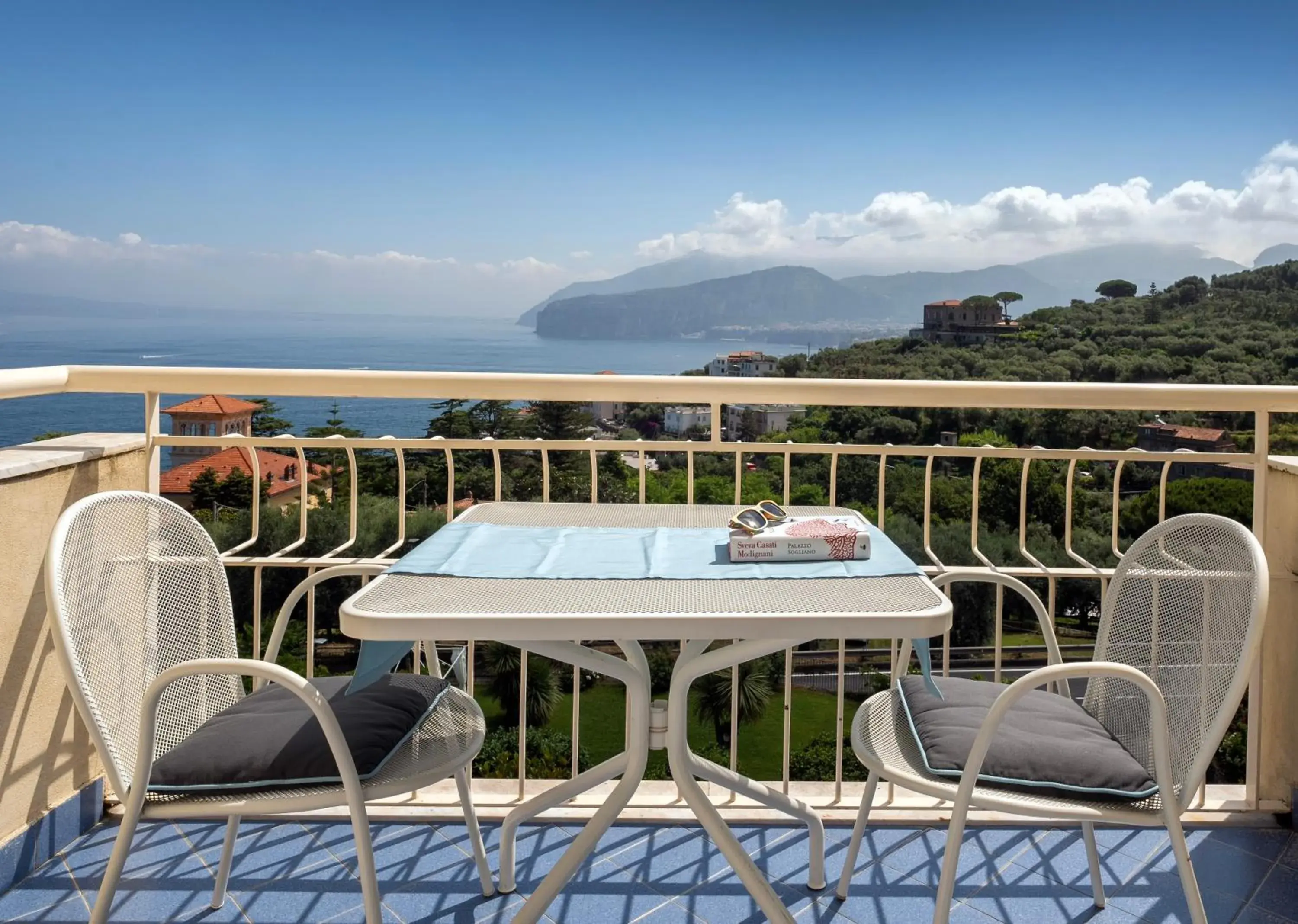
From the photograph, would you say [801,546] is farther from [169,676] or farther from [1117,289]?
[1117,289]

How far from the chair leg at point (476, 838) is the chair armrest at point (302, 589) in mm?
455

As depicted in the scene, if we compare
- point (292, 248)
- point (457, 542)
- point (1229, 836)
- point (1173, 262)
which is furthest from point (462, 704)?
point (292, 248)

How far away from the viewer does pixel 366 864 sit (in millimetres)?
1612

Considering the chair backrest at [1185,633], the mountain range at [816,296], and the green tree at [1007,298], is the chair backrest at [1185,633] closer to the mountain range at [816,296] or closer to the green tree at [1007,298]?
the mountain range at [816,296]

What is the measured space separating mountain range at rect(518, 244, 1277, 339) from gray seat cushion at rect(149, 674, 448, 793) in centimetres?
2398

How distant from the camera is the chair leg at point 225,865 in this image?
6.88 feet

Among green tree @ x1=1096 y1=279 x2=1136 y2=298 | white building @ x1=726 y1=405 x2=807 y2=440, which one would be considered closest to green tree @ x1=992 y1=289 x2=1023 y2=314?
green tree @ x1=1096 y1=279 x2=1136 y2=298

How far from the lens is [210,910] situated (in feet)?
6.97

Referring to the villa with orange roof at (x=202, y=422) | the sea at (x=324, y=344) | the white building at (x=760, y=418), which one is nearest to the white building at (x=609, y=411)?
the white building at (x=760, y=418)

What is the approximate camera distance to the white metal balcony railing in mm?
2453

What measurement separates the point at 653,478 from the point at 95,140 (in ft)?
141

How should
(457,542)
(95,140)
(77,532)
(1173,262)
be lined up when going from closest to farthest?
(77,532) → (457,542) → (1173,262) → (95,140)

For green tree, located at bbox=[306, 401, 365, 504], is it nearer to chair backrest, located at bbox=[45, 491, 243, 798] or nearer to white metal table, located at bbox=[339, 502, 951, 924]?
chair backrest, located at bbox=[45, 491, 243, 798]

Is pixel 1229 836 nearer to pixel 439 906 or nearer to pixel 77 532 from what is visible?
pixel 439 906
